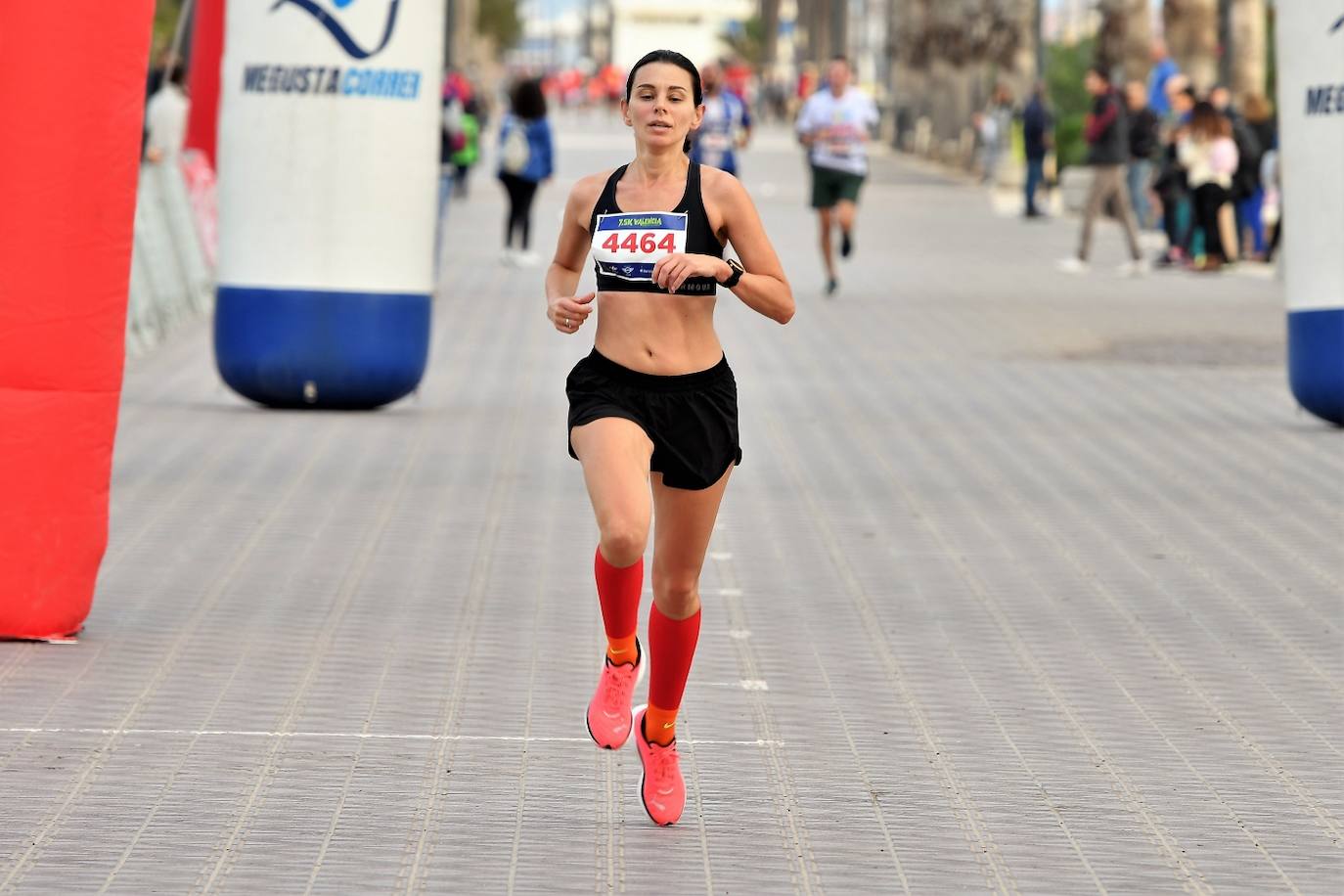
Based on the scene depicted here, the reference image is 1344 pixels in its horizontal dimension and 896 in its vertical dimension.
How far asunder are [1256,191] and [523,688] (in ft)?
61.0

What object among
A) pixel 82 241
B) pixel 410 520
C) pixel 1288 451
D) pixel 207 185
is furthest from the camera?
pixel 207 185

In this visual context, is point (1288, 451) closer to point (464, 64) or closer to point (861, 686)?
point (861, 686)

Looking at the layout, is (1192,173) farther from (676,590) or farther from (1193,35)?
(676,590)

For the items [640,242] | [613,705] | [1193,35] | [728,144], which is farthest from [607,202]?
[1193,35]

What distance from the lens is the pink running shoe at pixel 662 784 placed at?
5617 millimetres

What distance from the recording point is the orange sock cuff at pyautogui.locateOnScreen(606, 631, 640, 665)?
19.2ft

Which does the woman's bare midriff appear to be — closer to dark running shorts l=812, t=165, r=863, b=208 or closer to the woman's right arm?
the woman's right arm

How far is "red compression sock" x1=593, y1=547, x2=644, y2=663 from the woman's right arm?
20.8 inches

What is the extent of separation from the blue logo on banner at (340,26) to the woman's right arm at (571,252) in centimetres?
679

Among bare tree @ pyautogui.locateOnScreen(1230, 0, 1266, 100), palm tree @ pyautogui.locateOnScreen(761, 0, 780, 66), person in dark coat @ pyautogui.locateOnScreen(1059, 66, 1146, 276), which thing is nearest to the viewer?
A: person in dark coat @ pyautogui.locateOnScreen(1059, 66, 1146, 276)

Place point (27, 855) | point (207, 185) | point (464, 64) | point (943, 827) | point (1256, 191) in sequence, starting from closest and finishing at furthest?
point (27, 855)
point (943, 827)
point (207, 185)
point (1256, 191)
point (464, 64)

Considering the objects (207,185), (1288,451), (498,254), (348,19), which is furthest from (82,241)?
(498,254)

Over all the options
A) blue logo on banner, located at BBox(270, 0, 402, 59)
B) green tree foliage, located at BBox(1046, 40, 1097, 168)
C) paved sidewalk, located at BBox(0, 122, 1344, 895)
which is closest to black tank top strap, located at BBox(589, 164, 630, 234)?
paved sidewalk, located at BBox(0, 122, 1344, 895)

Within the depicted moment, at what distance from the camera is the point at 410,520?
984cm
